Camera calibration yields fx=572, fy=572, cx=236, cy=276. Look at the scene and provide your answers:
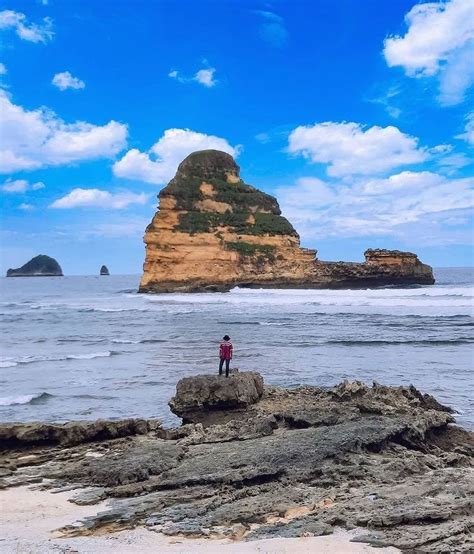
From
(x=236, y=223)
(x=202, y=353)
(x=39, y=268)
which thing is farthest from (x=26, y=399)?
(x=39, y=268)

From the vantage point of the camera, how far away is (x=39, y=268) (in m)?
185

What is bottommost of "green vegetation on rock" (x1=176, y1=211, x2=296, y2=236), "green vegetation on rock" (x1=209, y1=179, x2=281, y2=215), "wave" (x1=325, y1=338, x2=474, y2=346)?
"wave" (x1=325, y1=338, x2=474, y2=346)

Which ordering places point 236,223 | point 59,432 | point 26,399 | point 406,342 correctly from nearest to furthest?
point 59,432 < point 26,399 < point 406,342 < point 236,223

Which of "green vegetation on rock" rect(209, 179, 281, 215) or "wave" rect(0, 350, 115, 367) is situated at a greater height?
"green vegetation on rock" rect(209, 179, 281, 215)

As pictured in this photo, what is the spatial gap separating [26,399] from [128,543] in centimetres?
859

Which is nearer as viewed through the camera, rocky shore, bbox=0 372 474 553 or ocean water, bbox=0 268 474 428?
rocky shore, bbox=0 372 474 553

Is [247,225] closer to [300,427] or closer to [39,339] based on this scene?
[39,339]

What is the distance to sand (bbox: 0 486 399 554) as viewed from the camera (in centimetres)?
471

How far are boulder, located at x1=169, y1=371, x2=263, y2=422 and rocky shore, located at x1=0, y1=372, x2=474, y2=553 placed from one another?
0.07 ft

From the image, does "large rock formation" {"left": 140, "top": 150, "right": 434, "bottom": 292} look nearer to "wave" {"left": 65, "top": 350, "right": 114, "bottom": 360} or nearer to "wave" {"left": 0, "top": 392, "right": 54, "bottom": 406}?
"wave" {"left": 65, "top": 350, "right": 114, "bottom": 360}

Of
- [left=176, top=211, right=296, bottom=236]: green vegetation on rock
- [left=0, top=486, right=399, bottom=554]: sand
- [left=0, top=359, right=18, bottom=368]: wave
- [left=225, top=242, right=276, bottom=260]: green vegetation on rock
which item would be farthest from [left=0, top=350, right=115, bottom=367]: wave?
[left=225, top=242, right=276, bottom=260]: green vegetation on rock

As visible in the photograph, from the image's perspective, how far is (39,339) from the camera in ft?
80.2

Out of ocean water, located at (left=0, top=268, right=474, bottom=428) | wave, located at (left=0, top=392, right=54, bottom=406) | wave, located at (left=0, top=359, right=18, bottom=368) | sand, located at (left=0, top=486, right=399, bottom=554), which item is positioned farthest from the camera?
wave, located at (left=0, top=359, right=18, bottom=368)

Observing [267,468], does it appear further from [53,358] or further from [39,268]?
[39,268]
